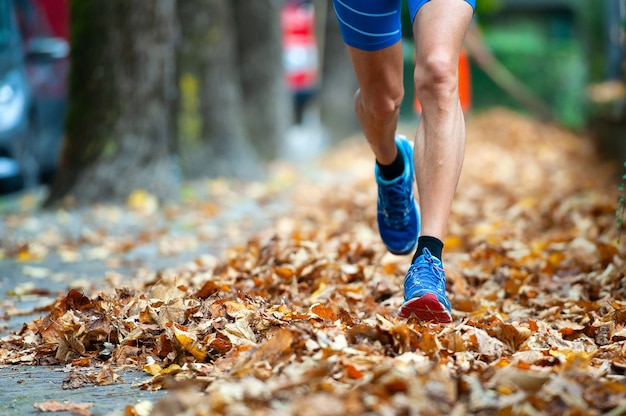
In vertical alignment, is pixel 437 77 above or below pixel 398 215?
above

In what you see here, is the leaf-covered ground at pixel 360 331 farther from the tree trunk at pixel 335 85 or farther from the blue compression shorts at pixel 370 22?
the tree trunk at pixel 335 85

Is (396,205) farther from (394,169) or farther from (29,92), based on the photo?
(29,92)

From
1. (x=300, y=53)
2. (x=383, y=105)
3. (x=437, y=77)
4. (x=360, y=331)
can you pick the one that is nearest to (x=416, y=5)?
(x=437, y=77)

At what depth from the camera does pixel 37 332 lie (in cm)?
330

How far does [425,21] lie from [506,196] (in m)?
4.84

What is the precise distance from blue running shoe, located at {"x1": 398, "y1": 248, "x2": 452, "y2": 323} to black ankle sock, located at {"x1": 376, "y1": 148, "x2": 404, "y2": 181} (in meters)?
1.15

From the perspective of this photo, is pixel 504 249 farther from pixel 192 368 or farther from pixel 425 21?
pixel 192 368

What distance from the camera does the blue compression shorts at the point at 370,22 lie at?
3.58m

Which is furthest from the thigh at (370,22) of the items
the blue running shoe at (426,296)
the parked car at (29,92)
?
the parked car at (29,92)

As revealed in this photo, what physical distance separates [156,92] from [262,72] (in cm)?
443

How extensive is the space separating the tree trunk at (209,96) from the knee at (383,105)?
Result: 5.73m

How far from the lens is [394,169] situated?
4.27m

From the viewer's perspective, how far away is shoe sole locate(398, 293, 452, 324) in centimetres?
301

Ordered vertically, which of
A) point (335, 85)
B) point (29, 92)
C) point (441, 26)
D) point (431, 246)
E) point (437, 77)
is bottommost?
point (335, 85)
